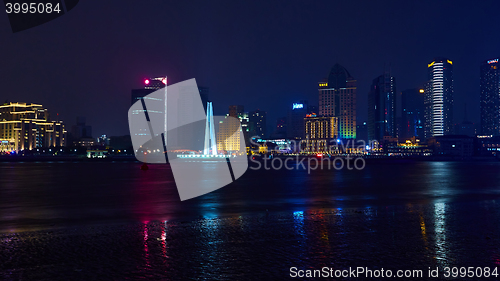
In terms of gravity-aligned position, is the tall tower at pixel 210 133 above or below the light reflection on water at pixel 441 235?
above

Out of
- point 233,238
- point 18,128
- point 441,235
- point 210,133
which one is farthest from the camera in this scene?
point 18,128

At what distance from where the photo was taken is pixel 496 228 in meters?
12.3

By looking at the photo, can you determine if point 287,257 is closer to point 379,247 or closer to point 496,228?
point 379,247

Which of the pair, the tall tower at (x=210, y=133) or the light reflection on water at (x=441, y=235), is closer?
the light reflection on water at (x=441, y=235)

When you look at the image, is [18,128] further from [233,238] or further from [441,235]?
[441,235]

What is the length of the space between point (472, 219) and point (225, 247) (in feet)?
29.5

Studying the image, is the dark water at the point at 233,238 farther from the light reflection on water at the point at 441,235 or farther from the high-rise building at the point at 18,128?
the high-rise building at the point at 18,128
